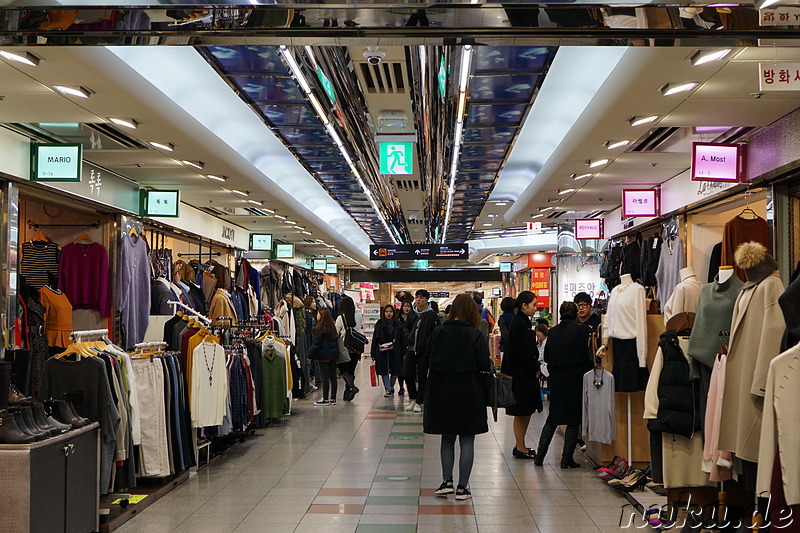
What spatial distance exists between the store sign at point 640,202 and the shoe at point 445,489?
4734 mm

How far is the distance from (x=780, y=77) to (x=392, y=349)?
9.13 metres

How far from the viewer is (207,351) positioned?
23.8 feet

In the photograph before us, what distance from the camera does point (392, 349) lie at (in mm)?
12898

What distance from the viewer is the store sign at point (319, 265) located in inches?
985

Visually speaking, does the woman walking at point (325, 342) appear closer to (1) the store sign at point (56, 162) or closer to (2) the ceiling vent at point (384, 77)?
(2) the ceiling vent at point (384, 77)

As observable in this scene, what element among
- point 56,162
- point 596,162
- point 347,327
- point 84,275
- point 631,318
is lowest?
point 347,327

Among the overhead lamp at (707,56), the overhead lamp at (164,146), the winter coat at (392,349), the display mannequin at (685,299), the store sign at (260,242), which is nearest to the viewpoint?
the overhead lamp at (707,56)

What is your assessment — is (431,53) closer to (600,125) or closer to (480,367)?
(600,125)

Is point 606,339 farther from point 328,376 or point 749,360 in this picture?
point 328,376

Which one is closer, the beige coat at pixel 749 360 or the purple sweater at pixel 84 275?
the beige coat at pixel 749 360

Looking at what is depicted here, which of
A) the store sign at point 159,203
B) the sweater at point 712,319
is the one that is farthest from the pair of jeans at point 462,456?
the store sign at point 159,203

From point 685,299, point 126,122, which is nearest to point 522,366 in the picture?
point 685,299

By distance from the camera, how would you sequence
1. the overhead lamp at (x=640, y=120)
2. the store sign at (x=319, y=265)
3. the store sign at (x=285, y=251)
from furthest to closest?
the store sign at (x=319, y=265)
the store sign at (x=285, y=251)
the overhead lamp at (x=640, y=120)

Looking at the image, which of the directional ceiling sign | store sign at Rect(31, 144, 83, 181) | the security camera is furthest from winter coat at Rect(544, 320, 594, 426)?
the directional ceiling sign
